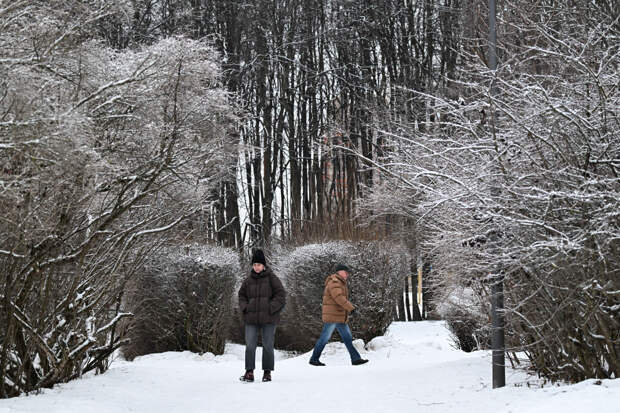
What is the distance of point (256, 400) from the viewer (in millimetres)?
8742

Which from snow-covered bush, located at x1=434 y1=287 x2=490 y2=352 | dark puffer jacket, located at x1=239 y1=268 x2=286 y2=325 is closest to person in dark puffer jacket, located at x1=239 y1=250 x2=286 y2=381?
dark puffer jacket, located at x1=239 y1=268 x2=286 y2=325

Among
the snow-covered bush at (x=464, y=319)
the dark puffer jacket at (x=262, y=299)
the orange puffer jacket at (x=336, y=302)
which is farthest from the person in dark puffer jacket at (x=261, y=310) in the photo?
the snow-covered bush at (x=464, y=319)

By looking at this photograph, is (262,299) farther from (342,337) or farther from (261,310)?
(342,337)

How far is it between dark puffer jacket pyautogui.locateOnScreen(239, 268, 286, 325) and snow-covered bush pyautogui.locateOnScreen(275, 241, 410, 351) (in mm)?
5547

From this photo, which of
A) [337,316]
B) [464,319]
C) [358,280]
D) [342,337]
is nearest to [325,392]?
[342,337]

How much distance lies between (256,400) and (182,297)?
268 inches

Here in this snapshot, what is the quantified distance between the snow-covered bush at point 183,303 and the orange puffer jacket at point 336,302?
137 inches

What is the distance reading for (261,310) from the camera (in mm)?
10406

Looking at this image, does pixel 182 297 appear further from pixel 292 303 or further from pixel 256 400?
pixel 256 400

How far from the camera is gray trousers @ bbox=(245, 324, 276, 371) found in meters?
10.3

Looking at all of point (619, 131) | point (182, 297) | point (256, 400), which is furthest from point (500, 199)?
point (182, 297)

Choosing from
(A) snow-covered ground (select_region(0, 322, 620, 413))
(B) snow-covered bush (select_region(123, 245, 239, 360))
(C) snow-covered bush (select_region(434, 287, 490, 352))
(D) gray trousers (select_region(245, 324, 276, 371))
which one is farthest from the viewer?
(B) snow-covered bush (select_region(123, 245, 239, 360))

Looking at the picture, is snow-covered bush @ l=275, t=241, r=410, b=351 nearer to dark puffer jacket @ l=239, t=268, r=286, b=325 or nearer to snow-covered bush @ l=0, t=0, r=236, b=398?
dark puffer jacket @ l=239, t=268, r=286, b=325

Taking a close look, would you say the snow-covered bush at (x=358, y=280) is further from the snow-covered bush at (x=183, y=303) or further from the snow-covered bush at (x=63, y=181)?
the snow-covered bush at (x=63, y=181)
